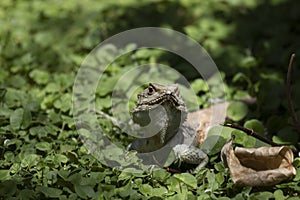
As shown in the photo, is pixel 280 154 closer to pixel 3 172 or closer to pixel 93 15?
pixel 3 172

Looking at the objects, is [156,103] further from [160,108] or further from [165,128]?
[165,128]

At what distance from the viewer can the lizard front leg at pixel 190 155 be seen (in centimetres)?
327

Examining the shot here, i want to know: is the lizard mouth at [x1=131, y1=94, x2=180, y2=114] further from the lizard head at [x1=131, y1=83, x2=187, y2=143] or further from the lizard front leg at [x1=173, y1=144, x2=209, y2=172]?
the lizard front leg at [x1=173, y1=144, x2=209, y2=172]

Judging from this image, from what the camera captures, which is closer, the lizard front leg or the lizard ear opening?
the lizard ear opening

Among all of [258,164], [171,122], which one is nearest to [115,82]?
[171,122]

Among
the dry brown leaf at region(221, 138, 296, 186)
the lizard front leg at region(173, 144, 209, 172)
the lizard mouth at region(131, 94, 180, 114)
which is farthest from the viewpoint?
the lizard front leg at region(173, 144, 209, 172)

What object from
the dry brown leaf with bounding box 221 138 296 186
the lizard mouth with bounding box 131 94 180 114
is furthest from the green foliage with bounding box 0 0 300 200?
the lizard mouth with bounding box 131 94 180 114

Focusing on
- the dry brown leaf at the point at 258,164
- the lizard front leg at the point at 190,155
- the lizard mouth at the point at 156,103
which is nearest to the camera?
the dry brown leaf at the point at 258,164

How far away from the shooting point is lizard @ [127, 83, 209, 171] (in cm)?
316

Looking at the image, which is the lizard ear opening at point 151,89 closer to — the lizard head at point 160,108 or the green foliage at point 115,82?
the lizard head at point 160,108

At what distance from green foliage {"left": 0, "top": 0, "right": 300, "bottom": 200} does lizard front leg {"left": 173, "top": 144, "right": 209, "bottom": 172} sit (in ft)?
0.28

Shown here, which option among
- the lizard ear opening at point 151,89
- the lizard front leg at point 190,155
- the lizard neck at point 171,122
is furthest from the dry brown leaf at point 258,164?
the lizard ear opening at point 151,89

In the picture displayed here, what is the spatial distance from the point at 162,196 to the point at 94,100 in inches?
48.8

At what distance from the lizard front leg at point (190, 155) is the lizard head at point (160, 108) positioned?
0.13 metres
